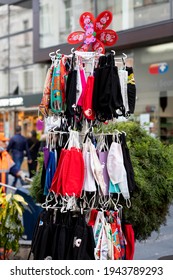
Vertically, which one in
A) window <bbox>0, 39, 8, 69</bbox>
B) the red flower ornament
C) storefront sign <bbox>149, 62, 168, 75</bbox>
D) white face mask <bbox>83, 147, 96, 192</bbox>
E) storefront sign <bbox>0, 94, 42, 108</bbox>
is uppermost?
window <bbox>0, 39, 8, 69</bbox>

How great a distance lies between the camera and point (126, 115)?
4.01m

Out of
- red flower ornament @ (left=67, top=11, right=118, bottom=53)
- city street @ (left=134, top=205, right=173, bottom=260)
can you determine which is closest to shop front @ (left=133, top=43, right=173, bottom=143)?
city street @ (left=134, top=205, right=173, bottom=260)

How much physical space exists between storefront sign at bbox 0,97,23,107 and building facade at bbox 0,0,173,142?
193 millimetres

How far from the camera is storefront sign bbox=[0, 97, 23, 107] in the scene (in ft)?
70.3

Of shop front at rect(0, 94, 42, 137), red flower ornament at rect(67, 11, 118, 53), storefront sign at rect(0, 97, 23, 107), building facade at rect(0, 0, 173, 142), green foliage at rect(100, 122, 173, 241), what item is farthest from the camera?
storefront sign at rect(0, 97, 23, 107)

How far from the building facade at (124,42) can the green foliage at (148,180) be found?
9.16 metres

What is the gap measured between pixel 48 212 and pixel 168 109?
39.8ft

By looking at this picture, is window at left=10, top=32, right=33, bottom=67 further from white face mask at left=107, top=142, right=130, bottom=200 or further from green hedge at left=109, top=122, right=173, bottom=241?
white face mask at left=107, top=142, right=130, bottom=200

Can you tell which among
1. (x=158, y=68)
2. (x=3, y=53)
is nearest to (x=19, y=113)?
(x=3, y=53)

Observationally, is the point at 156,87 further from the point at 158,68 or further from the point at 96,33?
the point at 96,33

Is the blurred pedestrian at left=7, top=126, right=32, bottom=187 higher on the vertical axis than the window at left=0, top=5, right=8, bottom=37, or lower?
lower

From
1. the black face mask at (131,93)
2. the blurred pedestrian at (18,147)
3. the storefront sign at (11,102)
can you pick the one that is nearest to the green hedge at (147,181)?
the black face mask at (131,93)
